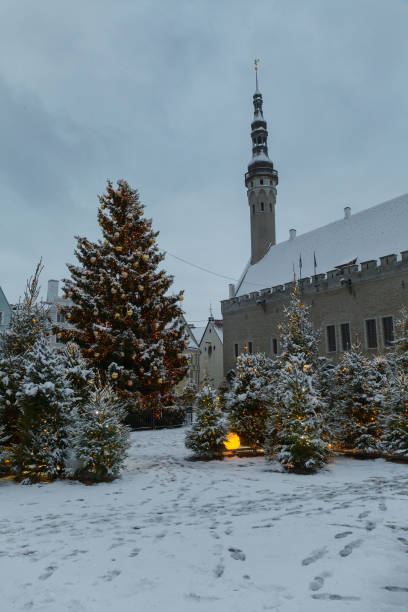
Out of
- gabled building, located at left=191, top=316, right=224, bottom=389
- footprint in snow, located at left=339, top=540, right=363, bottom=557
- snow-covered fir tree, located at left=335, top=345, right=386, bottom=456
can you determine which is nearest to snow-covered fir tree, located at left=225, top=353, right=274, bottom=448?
snow-covered fir tree, located at left=335, top=345, right=386, bottom=456

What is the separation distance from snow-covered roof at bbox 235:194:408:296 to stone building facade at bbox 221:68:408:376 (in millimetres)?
83

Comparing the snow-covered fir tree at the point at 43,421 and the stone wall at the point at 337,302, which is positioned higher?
the stone wall at the point at 337,302

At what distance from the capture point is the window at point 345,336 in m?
31.2

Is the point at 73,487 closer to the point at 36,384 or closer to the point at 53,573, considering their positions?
the point at 36,384

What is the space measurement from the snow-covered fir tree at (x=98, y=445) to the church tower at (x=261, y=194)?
124ft

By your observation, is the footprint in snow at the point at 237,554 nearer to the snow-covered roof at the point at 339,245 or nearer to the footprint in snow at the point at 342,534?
the footprint in snow at the point at 342,534

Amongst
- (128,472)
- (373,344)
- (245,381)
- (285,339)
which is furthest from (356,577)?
(373,344)

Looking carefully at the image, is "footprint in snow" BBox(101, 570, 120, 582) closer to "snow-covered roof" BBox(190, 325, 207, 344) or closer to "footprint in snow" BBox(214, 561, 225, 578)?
"footprint in snow" BBox(214, 561, 225, 578)

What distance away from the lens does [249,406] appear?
11.4 m

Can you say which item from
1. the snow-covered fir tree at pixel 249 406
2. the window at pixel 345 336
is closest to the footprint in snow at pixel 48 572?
the snow-covered fir tree at pixel 249 406

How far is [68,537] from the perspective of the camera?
5.06 m

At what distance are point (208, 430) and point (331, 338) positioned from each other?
79.4 feet

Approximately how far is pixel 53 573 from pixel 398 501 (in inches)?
197

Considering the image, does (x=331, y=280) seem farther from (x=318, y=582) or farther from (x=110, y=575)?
(x=110, y=575)
